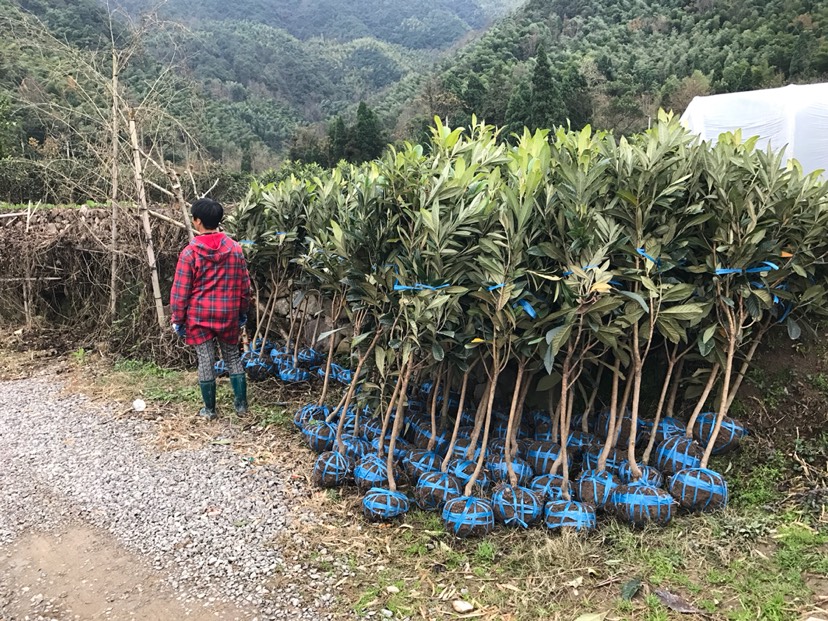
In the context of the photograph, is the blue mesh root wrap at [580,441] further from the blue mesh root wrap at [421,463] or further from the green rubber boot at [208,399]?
the green rubber boot at [208,399]

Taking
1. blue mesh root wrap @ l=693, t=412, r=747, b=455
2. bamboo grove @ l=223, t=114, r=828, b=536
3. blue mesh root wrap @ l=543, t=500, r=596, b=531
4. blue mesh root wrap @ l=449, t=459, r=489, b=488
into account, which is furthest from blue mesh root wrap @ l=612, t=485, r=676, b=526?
blue mesh root wrap @ l=449, t=459, r=489, b=488

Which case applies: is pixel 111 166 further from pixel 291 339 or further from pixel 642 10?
pixel 642 10

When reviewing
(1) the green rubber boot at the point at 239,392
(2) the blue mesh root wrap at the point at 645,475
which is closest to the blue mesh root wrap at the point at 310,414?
(1) the green rubber boot at the point at 239,392

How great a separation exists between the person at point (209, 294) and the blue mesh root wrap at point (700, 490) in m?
3.21

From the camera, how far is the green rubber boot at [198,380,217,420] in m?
4.41

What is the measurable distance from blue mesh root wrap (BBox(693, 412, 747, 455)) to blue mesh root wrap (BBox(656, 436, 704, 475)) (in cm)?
13

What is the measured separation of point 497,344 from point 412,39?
90.0 meters

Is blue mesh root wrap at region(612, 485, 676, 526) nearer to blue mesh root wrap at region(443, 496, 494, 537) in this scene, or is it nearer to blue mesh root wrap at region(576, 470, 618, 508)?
blue mesh root wrap at region(576, 470, 618, 508)

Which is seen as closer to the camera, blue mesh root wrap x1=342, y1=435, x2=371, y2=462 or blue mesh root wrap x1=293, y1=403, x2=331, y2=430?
blue mesh root wrap x1=342, y1=435, x2=371, y2=462

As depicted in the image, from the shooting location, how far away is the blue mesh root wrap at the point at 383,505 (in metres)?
3.05

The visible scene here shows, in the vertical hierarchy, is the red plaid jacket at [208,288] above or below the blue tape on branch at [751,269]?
below

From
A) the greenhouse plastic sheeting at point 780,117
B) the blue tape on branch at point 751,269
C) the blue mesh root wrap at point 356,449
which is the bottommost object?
the blue mesh root wrap at point 356,449

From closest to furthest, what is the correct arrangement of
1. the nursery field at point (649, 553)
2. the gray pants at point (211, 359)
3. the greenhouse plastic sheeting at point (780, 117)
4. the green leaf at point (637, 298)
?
1. the nursery field at point (649, 553)
2. the green leaf at point (637, 298)
3. the gray pants at point (211, 359)
4. the greenhouse plastic sheeting at point (780, 117)

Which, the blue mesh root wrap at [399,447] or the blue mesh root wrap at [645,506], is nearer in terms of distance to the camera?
the blue mesh root wrap at [645,506]
